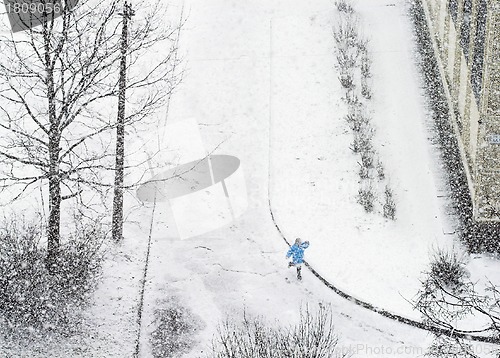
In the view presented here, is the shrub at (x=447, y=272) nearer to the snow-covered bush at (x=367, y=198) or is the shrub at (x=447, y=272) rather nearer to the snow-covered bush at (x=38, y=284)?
the snow-covered bush at (x=367, y=198)

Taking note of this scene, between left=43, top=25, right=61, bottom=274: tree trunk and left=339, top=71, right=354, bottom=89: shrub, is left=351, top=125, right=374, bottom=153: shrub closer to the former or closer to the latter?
left=339, top=71, right=354, bottom=89: shrub

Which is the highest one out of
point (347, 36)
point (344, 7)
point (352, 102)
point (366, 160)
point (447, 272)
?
point (344, 7)

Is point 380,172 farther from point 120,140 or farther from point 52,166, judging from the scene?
point 52,166

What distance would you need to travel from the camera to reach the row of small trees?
17719mm

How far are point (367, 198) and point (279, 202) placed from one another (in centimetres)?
215

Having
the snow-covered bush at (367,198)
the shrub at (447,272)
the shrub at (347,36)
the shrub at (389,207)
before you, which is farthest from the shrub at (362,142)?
the shrub at (447,272)

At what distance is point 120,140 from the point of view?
15.5 metres

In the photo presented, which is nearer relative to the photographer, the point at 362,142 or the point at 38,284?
the point at 38,284

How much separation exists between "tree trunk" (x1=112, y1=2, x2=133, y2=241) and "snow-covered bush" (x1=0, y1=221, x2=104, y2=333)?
61.9 inches

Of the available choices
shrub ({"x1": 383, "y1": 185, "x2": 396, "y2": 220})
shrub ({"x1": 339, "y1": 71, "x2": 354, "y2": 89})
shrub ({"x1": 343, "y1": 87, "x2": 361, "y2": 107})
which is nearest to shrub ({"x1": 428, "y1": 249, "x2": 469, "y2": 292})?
shrub ({"x1": 383, "y1": 185, "x2": 396, "y2": 220})

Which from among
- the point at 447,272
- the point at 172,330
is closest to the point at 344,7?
the point at 447,272

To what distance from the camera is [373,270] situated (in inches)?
628

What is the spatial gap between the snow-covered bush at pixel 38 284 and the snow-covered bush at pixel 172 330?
62.0 inches

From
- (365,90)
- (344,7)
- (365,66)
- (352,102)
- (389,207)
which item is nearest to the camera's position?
(389,207)
